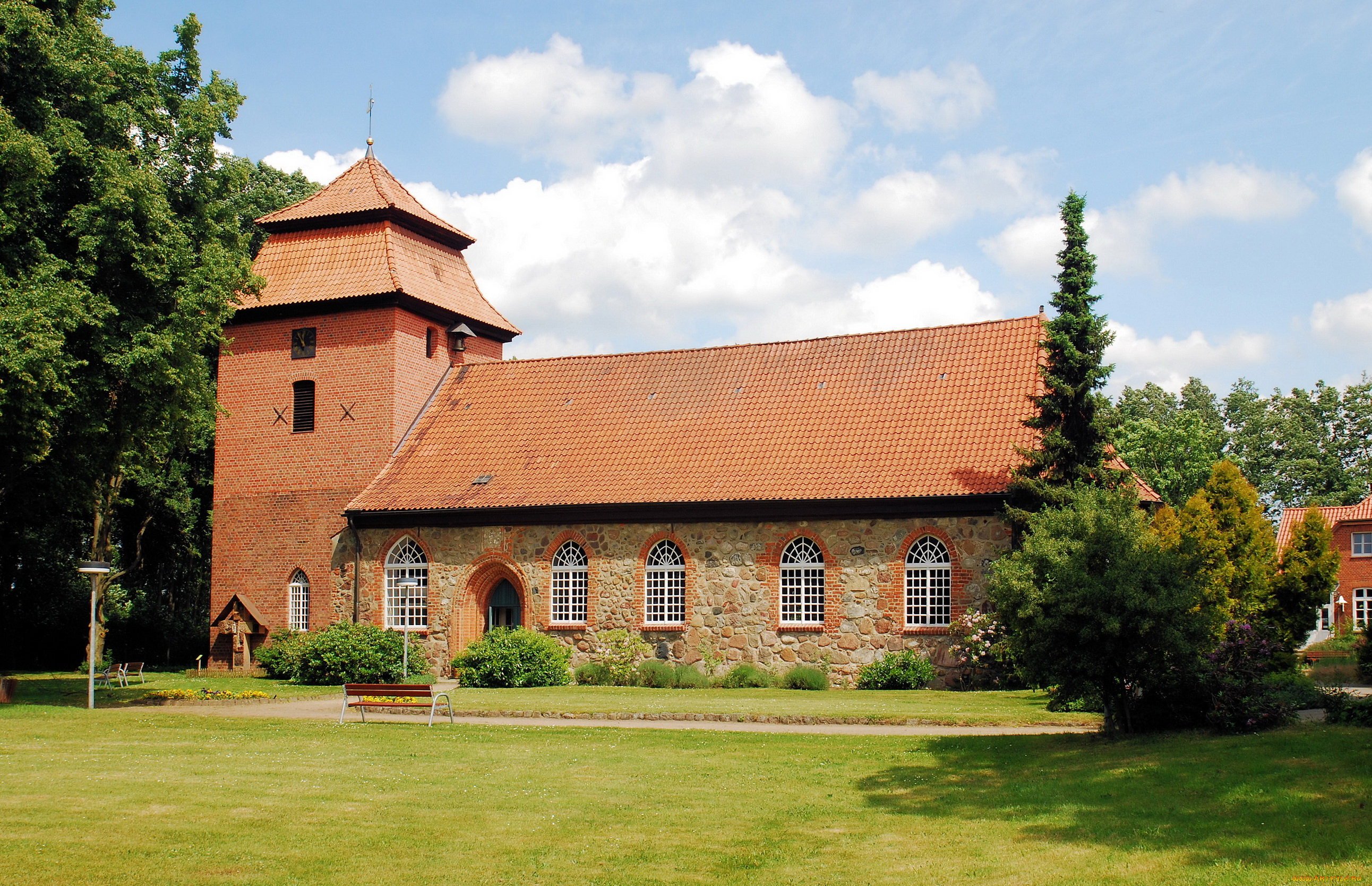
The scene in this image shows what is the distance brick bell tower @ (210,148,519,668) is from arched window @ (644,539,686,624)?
297 inches

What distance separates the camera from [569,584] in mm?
25453

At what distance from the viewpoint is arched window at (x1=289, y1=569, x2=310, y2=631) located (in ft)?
92.4

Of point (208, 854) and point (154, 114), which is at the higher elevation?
point (154, 114)

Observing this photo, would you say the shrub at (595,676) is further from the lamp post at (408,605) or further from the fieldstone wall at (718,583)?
the lamp post at (408,605)

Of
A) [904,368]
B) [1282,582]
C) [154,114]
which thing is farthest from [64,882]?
[1282,582]

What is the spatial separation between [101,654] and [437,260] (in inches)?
588

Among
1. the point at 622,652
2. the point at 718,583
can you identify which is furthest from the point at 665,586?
the point at 622,652

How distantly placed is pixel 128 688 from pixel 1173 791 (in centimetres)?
2113

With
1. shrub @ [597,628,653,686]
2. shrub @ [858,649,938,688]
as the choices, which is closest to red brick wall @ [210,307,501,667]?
shrub @ [597,628,653,686]

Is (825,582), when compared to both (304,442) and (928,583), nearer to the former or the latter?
(928,583)

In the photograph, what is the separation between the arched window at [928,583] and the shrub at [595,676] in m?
6.28

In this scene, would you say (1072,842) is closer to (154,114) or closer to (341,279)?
(154,114)

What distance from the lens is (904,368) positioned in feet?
85.5

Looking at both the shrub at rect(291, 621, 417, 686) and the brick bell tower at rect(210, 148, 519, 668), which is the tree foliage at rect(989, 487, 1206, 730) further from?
the brick bell tower at rect(210, 148, 519, 668)
